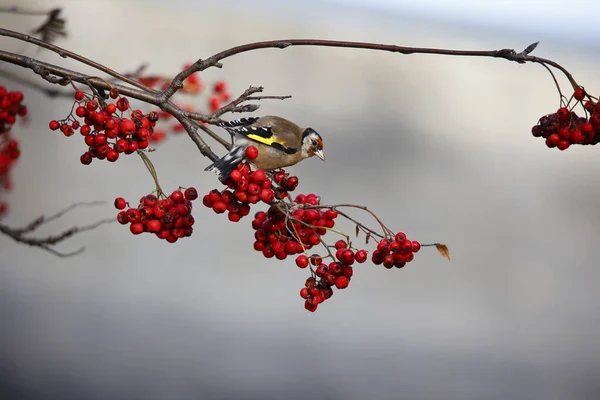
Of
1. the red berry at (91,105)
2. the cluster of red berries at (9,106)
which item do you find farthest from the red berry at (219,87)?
the red berry at (91,105)

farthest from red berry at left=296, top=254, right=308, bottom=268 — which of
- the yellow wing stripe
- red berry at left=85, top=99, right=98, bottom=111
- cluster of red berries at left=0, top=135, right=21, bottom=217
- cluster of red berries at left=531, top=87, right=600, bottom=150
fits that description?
cluster of red berries at left=0, top=135, right=21, bottom=217

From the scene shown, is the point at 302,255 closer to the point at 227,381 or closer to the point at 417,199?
the point at 227,381

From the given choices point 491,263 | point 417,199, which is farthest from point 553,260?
point 417,199

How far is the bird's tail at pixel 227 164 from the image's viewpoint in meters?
1.81

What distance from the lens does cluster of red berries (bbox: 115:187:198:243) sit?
1.87 metres

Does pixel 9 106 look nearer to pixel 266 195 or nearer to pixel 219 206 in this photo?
pixel 219 206

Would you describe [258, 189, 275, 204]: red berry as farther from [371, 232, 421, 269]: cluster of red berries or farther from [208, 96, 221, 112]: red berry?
[208, 96, 221, 112]: red berry

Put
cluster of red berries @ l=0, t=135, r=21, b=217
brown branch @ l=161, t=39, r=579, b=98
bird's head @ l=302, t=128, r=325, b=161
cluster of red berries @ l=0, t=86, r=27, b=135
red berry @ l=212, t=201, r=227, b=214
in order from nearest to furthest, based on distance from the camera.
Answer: brown branch @ l=161, t=39, r=579, b=98 < red berry @ l=212, t=201, r=227, b=214 < cluster of red berries @ l=0, t=86, r=27, b=135 < bird's head @ l=302, t=128, r=325, b=161 < cluster of red berries @ l=0, t=135, r=21, b=217

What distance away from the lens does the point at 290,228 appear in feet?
6.16

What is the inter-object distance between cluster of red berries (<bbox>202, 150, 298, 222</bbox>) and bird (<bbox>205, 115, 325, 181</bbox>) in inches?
8.6

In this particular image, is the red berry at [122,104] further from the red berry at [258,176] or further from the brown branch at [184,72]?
the red berry at [258,176]

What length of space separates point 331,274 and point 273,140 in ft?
2.15

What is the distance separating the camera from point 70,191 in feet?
30.7

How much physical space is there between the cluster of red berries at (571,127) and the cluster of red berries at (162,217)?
99cm
